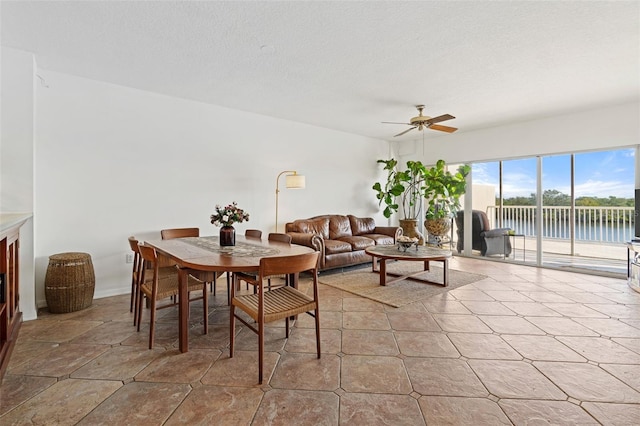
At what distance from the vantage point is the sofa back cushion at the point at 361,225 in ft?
19.6

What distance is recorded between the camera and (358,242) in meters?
5.16

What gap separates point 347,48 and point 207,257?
2262mm

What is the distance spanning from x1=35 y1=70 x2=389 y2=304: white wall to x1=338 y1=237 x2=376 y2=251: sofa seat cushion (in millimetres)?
1103

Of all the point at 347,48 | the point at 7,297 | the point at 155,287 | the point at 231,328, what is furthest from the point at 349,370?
the point at 347,48

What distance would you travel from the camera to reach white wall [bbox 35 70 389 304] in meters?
3.33

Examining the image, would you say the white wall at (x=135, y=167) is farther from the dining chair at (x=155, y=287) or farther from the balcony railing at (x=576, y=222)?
the balcony railing at (x=576, y=222)

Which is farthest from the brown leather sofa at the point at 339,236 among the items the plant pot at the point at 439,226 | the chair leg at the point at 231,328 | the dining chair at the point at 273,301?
the chair leg at the point at 231,328

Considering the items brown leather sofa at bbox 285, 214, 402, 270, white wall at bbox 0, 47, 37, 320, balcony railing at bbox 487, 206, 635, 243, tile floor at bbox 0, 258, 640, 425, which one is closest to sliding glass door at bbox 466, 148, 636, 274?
balcony railing at bbox 487, 206, 635, 243

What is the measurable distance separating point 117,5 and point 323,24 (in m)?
1.55

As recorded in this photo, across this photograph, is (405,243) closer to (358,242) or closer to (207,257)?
(358,242)

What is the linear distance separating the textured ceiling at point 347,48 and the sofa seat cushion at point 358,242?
2.27 meters

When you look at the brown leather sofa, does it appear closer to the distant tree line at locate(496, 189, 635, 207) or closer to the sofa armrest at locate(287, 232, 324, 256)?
the sofa armrest at locate(287, 232, 324, 256)

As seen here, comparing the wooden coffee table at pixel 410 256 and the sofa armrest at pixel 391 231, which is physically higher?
the sofa armrest at pixel 391 231

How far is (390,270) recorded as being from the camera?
16.1ft
